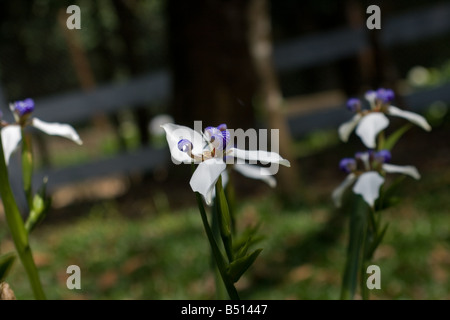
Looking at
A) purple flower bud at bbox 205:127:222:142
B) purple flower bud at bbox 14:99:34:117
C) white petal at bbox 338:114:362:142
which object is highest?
purple flower bud at bbox 14:99:34:117

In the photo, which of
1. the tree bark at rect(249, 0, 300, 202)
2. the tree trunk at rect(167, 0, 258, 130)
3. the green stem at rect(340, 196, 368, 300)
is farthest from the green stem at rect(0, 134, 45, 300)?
the tree trunk at rect(167, 0, 258, 130)

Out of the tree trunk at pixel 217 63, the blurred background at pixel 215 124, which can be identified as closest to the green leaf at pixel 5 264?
the blurred background at pixel 215 124

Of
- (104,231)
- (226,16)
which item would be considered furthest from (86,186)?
(226,16)

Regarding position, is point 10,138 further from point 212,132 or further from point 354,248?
point 354,248

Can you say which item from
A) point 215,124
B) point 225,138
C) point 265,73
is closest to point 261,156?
point 225,138

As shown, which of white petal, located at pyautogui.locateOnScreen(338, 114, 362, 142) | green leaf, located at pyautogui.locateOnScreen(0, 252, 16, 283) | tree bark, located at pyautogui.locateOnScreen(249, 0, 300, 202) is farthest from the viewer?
tree bark, located at pyautogui.locateOnScreen(249, 0, 300, 202)

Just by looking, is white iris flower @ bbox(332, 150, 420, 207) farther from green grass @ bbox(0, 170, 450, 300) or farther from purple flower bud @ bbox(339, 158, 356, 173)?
green grass @ bbox(0, 170, 450, 300)

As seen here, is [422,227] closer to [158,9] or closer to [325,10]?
[325,10]
